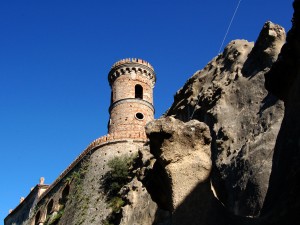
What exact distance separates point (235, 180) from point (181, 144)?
11.6 feet

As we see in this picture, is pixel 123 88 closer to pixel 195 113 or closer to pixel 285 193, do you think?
pixel 195 113

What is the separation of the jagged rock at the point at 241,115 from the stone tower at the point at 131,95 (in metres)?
17.2

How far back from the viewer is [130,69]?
36562 millimetres

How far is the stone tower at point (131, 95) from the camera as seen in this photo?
33562 millimetres

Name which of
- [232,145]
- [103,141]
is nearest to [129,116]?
[103,141]

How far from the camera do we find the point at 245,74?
41.0 feet

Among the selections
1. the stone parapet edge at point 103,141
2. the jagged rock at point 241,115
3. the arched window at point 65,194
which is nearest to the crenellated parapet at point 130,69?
the stone parapet edge at point 103,141

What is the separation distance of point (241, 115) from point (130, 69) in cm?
2580

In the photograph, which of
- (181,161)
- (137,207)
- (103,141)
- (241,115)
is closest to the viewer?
(181,161)

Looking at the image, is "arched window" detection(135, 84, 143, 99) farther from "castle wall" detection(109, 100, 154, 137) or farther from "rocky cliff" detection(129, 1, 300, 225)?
"rocky cliff" detection(129, 1, 300, 225)

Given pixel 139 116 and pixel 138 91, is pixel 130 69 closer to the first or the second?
pixel 138 91

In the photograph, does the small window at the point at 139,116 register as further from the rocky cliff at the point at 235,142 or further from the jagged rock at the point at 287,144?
the jagged rock at the point at 287,144

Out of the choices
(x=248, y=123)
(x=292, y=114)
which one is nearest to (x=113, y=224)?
(x=248, y=123)

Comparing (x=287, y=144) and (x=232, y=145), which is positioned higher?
(x=232, y=145)
